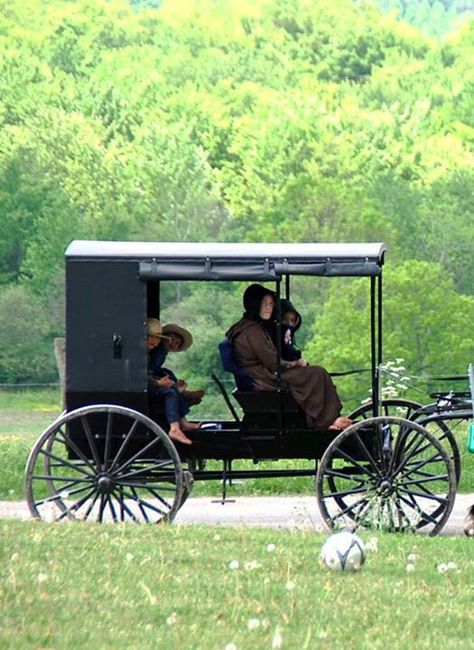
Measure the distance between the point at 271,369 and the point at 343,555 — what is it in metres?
3.76

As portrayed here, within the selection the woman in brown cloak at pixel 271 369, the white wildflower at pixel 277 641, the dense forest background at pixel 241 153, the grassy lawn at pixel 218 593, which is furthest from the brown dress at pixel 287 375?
the dense forest background at pixel 241 153

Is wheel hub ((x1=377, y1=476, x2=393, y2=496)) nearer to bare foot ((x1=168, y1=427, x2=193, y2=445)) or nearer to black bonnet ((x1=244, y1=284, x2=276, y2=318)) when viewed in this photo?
bare foot ((x1=168, y1=427, x2=193, y2=445))

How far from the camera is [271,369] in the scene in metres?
12.4

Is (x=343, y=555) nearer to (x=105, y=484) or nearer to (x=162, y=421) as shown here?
(x=105, y=484)

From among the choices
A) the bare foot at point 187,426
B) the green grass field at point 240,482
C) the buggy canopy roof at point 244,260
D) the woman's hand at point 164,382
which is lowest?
the green grass field at point 240,482

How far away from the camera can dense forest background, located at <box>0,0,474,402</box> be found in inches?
3000

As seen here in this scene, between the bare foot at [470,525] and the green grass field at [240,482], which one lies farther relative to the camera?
the green grass field at [240,482]

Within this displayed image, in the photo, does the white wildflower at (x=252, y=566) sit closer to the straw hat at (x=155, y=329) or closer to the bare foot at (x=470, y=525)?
the bare foot at (x=470, y=525)

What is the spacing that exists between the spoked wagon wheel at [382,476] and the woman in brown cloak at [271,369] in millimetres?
215

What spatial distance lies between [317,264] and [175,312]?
6307cm

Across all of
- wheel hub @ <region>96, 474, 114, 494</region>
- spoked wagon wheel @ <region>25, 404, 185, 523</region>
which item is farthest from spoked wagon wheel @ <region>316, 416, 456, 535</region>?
wheel hub @ <region>96, 474, 114, 494</region>

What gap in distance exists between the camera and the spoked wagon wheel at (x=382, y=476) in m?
12.1

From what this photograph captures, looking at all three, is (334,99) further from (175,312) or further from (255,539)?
(255,539)

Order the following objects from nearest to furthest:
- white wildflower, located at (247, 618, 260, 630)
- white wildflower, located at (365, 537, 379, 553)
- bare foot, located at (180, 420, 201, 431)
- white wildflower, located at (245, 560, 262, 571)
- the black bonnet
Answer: white wildflower, located at (247, 618, 260, 630)
white wildflower, located at (245, 560, 262, 571)
white wildflower, located at (365, 537, 379, 553)
bare foot, located at (180, 420, 201, 431)
the black bonnet
